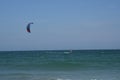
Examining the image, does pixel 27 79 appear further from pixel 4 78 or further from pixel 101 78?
pixel 101 78

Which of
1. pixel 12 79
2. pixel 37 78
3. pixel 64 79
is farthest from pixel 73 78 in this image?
pixel 12 79

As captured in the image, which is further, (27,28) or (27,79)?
(27,79)

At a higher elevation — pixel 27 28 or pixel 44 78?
pixel 27 28

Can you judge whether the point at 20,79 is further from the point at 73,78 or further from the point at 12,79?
the point at 73,78

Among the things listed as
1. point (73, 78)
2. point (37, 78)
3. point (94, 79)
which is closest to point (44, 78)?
point (37, 78)

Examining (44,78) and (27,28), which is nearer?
(27,28)

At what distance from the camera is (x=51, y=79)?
64.2 feet

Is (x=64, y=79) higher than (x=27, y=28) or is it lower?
lower

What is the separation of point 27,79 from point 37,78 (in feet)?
2.27

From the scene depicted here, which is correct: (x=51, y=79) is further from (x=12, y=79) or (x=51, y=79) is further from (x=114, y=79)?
(x=114, y=79)

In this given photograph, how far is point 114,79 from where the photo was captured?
19.2 m

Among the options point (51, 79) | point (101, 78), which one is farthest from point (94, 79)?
point (51, 79)

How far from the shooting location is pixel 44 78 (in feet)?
66.0

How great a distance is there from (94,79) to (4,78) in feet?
18.3
